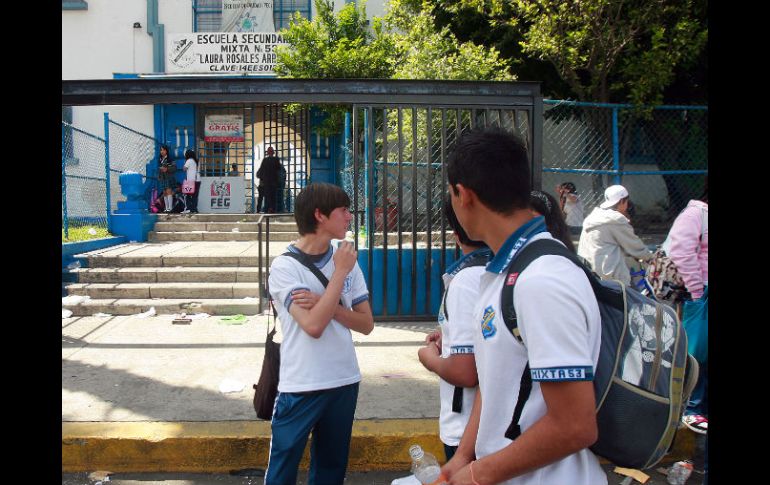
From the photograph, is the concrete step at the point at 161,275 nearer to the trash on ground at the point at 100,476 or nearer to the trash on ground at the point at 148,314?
the trash on ground at the point at 148,314

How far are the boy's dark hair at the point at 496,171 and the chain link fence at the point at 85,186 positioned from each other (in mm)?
9475

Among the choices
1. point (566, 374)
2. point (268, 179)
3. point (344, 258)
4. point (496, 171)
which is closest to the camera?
point (566, 374)

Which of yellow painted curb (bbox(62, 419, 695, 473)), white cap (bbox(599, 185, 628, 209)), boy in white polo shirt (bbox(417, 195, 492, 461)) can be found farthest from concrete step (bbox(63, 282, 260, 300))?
boy in white polo shirt (bbox(417, 195, 492, 461))

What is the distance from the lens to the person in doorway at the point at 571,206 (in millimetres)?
8500

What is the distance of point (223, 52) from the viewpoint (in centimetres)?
1502

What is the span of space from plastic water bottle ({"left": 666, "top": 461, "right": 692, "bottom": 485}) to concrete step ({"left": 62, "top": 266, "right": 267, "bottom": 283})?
6.04m

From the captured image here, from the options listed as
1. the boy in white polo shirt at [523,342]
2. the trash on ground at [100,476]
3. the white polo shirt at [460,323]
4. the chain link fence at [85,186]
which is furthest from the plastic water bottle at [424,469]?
the chain link fence at [85,186]

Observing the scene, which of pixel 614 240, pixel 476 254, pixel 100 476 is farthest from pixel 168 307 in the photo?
pixel 476 254

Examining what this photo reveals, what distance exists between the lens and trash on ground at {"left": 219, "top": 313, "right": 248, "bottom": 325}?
738cm

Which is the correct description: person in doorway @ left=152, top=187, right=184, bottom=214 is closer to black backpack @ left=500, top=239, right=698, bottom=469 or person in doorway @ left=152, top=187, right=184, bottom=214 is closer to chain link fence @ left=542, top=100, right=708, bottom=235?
chain link fence @ left=542, top=100, right=708, bottom=235

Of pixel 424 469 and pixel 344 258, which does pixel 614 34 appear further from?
pixel 424 469

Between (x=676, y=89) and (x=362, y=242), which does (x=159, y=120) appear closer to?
(x=362, y=242)

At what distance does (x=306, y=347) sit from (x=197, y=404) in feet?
7.29
